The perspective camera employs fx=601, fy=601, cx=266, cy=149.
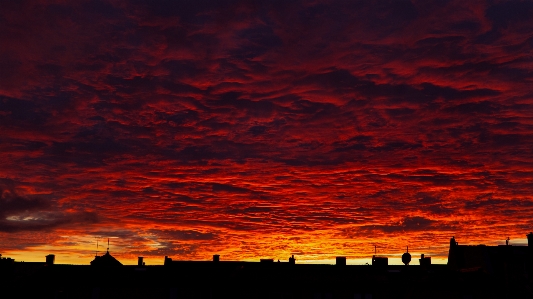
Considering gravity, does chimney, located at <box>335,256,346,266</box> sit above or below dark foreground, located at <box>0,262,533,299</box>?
above

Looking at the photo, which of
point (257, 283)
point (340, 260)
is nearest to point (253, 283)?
point (257, 283)

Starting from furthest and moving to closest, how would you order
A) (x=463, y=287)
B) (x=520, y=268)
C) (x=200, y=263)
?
(x=200, y=263)
(x=520, y=268)
(x=463, y=287)

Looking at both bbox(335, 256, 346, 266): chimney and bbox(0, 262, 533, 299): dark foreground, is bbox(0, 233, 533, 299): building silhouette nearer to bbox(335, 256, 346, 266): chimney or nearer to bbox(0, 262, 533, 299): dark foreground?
bbox(0, 262, 533, 299): dark foreground

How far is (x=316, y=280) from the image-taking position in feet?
190

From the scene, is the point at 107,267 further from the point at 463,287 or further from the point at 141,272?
the point at 463,287

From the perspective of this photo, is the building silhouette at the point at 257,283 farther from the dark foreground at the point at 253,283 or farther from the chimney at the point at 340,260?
the chimney at the point at 340,260

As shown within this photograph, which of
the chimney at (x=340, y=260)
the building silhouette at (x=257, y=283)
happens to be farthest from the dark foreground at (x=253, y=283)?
the chimney at (x=340, y=260)

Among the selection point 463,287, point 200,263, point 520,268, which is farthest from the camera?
point 200,263

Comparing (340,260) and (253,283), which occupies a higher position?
(340,260)

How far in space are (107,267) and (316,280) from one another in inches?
830

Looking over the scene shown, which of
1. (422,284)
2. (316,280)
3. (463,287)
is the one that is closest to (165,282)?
(316,280)

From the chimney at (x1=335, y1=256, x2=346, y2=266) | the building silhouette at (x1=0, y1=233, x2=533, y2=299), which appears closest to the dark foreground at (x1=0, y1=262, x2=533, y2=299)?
the building silhouette at (x1=0, y1=233, x2=533, y2=299)

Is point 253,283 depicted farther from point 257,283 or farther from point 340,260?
point 340,260

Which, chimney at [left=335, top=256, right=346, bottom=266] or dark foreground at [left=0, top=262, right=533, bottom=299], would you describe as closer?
dark foreground at [left=0, top=262, right=533, bottom=299]
